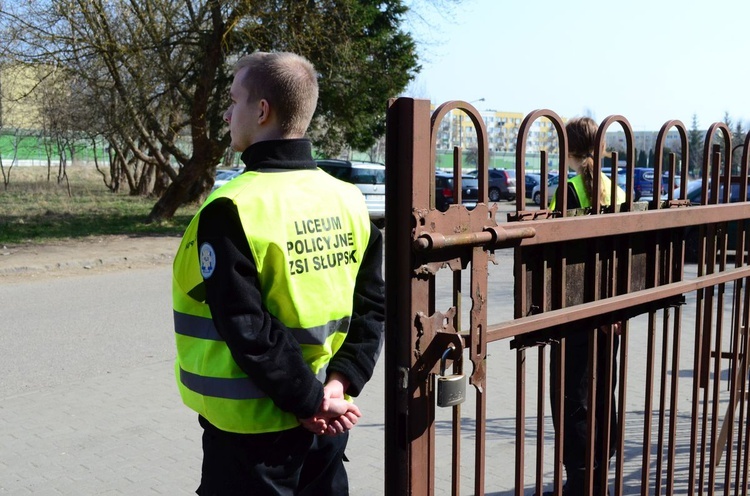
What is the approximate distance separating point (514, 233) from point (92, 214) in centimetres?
2344

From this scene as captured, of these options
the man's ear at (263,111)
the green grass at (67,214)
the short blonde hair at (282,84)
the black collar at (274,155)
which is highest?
the short blonde hair at (282,84)

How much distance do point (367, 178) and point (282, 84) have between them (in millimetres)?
20087

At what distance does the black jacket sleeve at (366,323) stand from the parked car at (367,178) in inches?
738

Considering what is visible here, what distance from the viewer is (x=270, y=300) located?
221 centimetres

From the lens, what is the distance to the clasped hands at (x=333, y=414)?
7.55ft

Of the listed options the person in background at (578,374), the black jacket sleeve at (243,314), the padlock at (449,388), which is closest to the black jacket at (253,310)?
the black jacket sleeve at (243,314)

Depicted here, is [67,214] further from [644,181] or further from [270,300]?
[270,300]

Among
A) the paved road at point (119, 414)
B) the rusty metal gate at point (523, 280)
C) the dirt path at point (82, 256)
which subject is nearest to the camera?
the rusty metal gate at point (523, 280)

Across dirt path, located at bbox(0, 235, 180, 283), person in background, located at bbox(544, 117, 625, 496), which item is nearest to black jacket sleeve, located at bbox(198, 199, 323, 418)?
person in background, located at bbox(544, 117, 625, 496)

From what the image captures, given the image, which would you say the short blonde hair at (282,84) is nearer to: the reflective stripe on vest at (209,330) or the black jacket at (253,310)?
the black jacket at (253,310)

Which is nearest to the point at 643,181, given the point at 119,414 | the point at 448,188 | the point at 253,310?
the point at 448,188

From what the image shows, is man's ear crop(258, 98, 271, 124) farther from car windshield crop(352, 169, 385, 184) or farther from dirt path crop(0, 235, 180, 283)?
car windshield crop(352, 169, 385, 184)

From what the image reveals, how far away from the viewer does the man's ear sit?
89.7 inches

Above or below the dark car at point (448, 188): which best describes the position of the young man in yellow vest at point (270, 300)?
above
